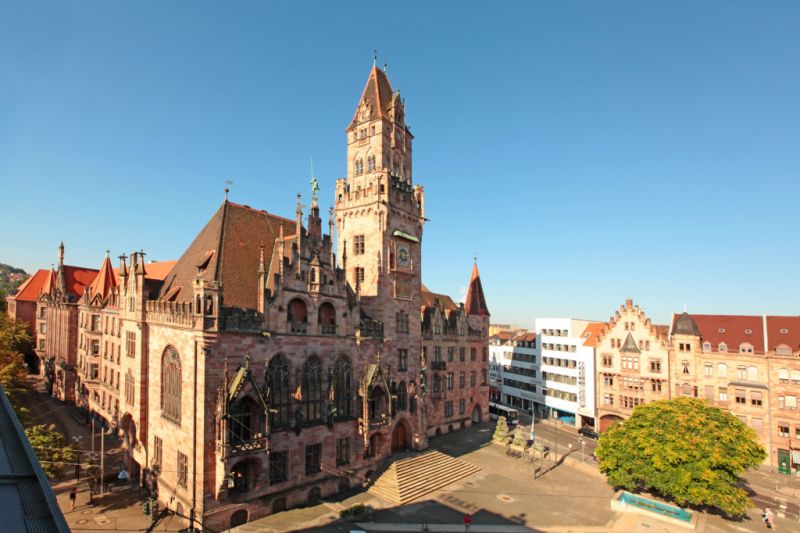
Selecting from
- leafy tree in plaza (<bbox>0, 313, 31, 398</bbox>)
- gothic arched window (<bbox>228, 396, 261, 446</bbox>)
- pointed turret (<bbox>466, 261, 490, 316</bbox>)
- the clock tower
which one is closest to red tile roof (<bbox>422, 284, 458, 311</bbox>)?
pointed turret (<bbox>466, 261, 490, 316</bbox>)

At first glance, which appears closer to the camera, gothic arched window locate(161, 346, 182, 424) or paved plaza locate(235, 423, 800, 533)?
gothic arched window locate(161, 346, 182, 424)

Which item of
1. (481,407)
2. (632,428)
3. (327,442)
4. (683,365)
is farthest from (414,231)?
(683,365)

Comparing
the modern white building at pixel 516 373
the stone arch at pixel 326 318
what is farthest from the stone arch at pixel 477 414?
the stone arch at pixel 326 318

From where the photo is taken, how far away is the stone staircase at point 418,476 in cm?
3797

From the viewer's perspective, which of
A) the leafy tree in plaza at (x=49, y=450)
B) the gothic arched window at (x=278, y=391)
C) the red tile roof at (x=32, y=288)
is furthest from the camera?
the red tile roof at (x=32, y=288)

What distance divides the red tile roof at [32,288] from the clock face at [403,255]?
2963 inches

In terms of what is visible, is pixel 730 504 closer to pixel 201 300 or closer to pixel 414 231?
pixel 414 231

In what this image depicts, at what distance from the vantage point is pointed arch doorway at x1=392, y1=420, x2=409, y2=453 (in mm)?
46075

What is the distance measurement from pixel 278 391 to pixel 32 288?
253 ft

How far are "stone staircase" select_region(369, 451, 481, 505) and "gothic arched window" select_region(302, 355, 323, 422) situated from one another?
9029 millimetres

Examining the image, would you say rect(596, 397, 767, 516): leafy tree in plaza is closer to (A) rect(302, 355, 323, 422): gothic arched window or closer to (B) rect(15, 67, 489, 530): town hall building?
(B) rect(15, 67, 489, 530): town hall building

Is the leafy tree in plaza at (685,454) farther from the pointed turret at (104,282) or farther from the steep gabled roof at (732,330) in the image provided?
the pointed turret at (104,282)

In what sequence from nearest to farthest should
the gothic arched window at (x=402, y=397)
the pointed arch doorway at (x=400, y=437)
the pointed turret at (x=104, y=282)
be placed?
the gothic arched window at (x=402, y=397) → the pointed arch doorway at (x=400, y=437) → the pointed turret at (x=104, y=282)

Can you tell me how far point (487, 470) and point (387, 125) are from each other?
125 ft
